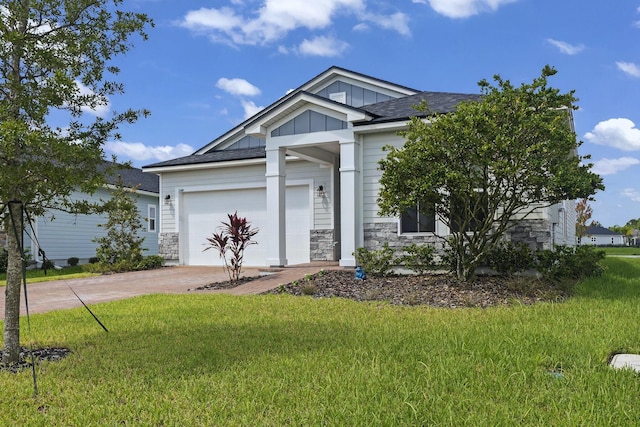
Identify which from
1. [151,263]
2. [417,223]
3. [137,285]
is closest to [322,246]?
[417,223]

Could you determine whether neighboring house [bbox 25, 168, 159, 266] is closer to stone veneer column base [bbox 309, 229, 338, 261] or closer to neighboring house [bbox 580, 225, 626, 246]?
stone veneer column base [bbox 309, 229, 338, 261]

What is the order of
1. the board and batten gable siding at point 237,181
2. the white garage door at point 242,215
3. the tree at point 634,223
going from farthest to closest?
the tree at point 634,223 → the white garage door at point 242,215 → the board and batten gable siding at point 237,181

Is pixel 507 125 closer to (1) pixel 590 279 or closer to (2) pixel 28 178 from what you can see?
(1) pixel 590 279

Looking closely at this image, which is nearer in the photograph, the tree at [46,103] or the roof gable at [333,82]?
the tree at [46,103]

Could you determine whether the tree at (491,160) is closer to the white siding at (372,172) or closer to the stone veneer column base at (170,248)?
the white siding at (372,172)

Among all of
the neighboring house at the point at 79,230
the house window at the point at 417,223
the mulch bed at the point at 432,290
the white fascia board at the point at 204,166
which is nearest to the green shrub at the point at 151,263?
the neighboring house at the point at 79,230

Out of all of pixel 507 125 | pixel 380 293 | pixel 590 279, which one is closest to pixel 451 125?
pixel 507 125

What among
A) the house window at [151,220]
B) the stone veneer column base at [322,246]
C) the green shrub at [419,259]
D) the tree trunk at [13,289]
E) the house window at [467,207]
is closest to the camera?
the tree trunk at [13,289]

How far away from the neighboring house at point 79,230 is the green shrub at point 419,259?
9.72 meters

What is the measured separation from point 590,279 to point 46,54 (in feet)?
34.9

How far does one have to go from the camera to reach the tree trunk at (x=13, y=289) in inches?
199

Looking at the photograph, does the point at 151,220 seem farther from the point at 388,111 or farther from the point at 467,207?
the point at 467,207

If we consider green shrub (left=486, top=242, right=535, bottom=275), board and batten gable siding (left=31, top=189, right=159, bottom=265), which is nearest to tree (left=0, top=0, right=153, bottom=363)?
green shrub (left=486, top=242, right=535, bottom=275)

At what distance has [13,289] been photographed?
5.15 m
